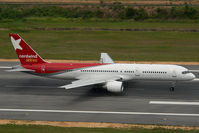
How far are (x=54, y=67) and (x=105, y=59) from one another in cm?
904

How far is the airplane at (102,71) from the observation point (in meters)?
49.8

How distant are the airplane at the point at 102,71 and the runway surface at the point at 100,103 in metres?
1.71

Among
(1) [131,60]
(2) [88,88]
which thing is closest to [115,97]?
(2) [88,88]

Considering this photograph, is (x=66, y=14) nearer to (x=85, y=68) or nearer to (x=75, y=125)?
(x=85, y=68)

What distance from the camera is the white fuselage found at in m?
50.0

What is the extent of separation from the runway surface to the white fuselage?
179 cm

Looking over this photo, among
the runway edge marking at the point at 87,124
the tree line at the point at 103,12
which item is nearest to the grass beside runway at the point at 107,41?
the tree line at the point at 103,12

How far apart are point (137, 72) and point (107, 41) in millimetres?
37378

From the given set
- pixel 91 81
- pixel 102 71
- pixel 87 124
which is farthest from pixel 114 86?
pixel 87 124

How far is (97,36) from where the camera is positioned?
299ft

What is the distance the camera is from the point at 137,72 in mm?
50344

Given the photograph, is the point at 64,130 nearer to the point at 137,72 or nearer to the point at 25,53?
the point at 137,72

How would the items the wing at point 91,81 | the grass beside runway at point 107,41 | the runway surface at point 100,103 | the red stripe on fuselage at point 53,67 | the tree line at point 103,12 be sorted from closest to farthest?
the runway surface at point 100,103, the wing at point 91,81, the red stripe on fuselage at point 53,67, the grass beside runway at point 107,41, the tree line at point 103,12

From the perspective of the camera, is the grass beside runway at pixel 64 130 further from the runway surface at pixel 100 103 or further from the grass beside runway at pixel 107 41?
the grass beside runway at pixel 107 41
